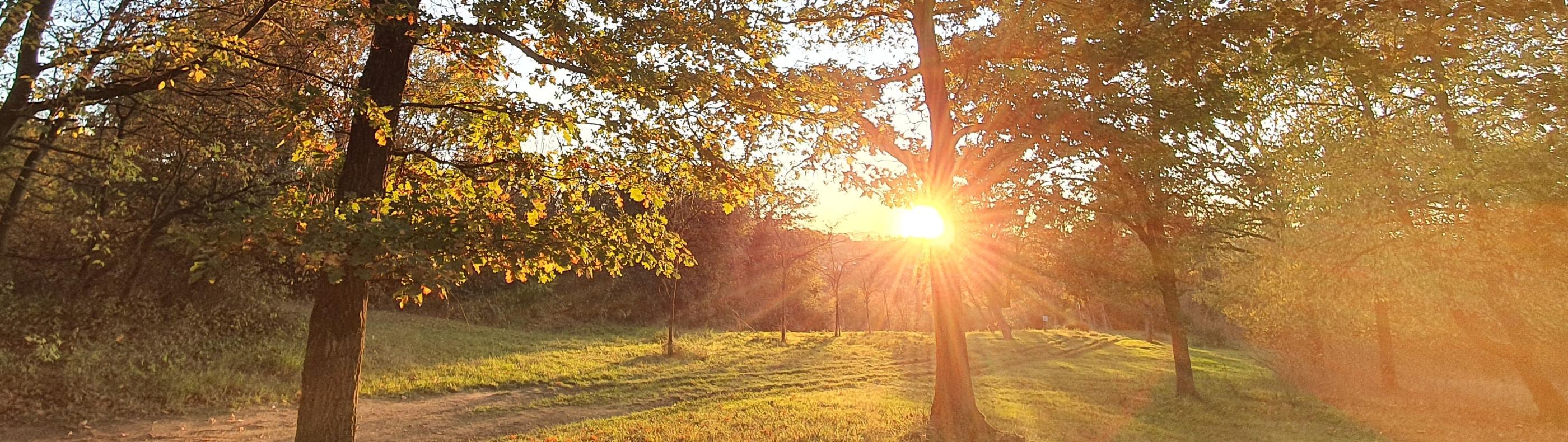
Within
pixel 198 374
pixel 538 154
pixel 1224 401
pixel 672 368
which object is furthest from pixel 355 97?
pixel 1224 401

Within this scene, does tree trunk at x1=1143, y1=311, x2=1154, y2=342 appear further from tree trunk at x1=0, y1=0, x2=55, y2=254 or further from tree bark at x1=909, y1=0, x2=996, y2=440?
tree trunk at x1=0, y1=0, x2=55, y2=254

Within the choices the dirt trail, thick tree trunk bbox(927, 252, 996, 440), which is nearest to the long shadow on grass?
thick tree trunk bbox(927, 252, 996, 440)

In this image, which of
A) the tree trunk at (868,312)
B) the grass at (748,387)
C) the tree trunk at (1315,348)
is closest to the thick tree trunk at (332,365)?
the grass at (748,387)

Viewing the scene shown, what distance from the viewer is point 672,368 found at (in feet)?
62.4

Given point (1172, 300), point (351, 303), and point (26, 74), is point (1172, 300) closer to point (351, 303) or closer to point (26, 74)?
point (351, 303)

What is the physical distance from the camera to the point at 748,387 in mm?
16250

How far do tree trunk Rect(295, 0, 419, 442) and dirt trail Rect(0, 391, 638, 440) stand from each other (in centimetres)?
396

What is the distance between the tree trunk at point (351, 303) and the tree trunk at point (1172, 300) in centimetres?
1716

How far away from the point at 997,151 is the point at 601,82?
6.35 m

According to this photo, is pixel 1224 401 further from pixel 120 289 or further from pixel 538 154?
pixel 120 289

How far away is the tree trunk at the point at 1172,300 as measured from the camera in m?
16.8

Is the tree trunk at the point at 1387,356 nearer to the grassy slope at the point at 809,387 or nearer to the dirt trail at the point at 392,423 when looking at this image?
the grassy slope at the point at 809,387

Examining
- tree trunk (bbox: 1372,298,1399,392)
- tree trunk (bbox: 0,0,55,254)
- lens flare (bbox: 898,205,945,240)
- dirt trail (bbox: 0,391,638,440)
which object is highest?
tree trunk (bbox: 0,0,55,254)

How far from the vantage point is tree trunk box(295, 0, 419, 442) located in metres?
6.32
